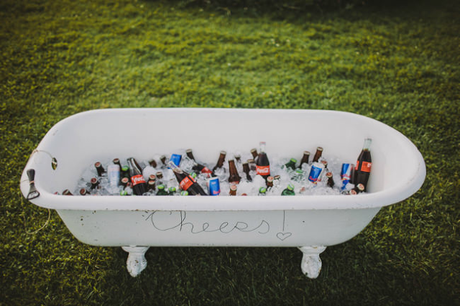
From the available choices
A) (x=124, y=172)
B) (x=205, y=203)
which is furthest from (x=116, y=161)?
(x=205, y=203)

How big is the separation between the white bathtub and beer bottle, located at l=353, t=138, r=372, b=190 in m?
0.04

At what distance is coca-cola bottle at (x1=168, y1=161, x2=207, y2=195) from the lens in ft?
6.31

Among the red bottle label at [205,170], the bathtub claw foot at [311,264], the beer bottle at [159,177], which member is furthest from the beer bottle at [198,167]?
the bathtub claw foot at [311,264]

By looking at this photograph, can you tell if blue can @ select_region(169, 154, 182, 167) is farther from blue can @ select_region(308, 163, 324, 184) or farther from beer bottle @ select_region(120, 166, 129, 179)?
blue can @ select_region(308, 163, 324, 184)

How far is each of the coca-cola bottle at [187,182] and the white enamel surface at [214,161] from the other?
0.21m

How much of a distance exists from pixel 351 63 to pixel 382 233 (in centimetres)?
247

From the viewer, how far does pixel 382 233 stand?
204cm

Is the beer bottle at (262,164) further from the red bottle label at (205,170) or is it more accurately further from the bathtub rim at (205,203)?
the bathtub rim at (205,203)

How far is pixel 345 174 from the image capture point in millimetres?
2016

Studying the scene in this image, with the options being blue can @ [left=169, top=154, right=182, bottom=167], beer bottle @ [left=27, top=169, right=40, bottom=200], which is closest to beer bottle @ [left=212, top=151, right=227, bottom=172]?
blue can @ [left=169, top=154, right=182, bottom=167]

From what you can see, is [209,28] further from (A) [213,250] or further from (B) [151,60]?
(A) [213,250]

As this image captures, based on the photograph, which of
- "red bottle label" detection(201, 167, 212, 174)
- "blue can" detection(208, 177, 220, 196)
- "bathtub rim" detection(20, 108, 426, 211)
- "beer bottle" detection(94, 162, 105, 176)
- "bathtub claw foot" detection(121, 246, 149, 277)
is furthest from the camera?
"red bottle label" detection(201, 167, 212, 174)

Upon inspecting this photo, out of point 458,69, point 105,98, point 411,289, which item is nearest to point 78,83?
point 105,98

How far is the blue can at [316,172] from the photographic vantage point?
1951mm
